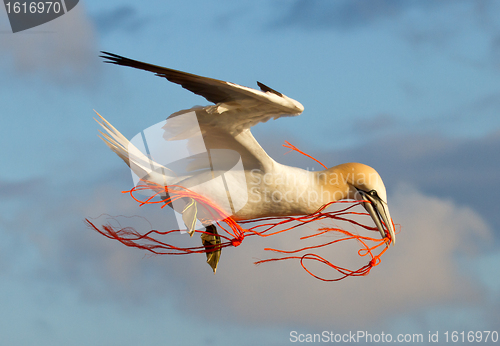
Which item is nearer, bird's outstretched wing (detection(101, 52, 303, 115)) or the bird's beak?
bird's outstretched wing (detection(101, 52, 303, 115))

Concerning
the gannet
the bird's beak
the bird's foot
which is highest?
the gannet

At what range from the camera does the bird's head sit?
4.23 metres

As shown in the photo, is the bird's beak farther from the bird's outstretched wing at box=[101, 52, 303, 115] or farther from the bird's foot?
the bird's foot

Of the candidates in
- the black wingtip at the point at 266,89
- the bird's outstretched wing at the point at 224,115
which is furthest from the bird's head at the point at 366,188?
the black wingtip at the point at 266,89

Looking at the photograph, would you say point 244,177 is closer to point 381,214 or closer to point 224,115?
point 224,115

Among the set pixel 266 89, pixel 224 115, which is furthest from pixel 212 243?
pixel 266 89

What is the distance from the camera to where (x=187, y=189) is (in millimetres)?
4309

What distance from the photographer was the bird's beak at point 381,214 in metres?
4.27

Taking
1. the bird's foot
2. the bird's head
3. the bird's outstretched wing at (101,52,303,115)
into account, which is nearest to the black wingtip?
the bird's outstretched wing at (101,52,303,115)

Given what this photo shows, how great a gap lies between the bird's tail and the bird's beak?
1917 mm

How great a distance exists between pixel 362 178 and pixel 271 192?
823 mm

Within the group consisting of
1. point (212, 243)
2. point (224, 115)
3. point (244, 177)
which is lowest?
point (212, 243)

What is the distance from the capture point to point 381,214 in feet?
14.1

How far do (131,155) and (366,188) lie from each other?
7.22ft
